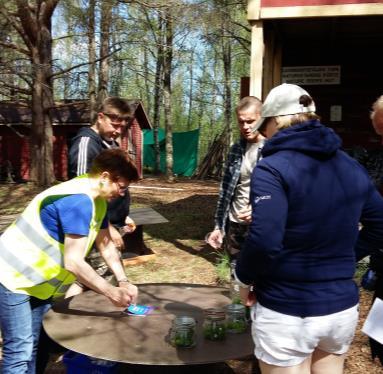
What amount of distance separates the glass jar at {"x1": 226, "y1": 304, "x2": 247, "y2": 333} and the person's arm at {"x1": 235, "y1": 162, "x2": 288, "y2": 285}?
1.13 metres

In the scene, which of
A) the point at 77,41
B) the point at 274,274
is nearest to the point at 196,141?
the point at 77,41

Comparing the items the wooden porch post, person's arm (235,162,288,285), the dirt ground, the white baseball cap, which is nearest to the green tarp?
the dirt ground

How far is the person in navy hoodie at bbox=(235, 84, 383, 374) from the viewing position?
1.78 metres

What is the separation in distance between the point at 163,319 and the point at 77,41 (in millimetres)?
11834

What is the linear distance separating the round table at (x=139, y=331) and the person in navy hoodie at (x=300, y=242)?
0.74 m

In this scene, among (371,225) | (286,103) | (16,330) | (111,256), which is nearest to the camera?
(286,103)

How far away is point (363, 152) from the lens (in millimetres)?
7188

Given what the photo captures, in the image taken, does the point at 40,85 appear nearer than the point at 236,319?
No

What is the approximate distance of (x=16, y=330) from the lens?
A: 8.34ft

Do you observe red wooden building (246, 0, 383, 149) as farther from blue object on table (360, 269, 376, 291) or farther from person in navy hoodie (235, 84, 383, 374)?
person in navy hoodie (235, 84, 383, 374)

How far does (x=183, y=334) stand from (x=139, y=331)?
319mm

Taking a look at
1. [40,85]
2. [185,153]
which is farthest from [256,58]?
[185,153]

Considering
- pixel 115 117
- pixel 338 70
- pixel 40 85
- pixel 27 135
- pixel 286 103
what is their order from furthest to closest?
pixel 27 135 < pixel 40 85 < pixel 338 70 < pixel 115 117 < pixel 286 103

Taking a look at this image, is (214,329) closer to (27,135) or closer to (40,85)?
(40,85)
